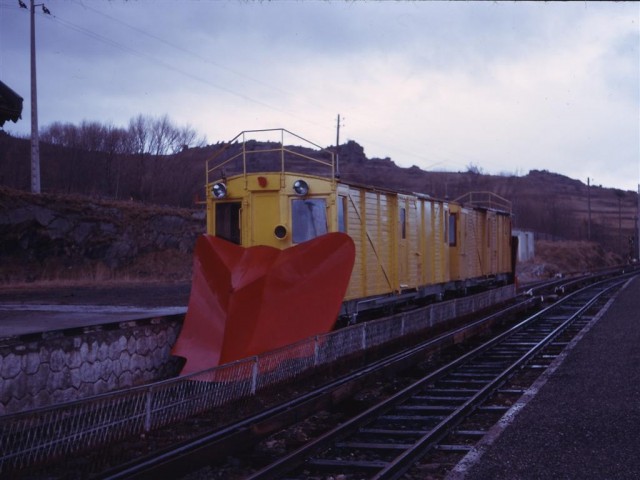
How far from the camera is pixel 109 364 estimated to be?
9.66 meters

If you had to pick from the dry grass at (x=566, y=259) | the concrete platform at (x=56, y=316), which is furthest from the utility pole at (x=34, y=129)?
the dry grass at (x=566, y=259)

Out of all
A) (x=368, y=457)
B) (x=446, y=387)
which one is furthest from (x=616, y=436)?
(x=446, y=387)

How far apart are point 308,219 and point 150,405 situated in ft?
17.7

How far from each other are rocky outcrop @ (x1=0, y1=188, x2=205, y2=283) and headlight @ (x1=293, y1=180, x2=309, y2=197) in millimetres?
21650

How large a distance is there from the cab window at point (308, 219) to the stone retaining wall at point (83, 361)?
8.19ft

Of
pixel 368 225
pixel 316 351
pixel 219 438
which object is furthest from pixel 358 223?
pixel 219 438

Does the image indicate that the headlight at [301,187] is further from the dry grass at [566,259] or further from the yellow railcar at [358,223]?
the dry grass at [566,259]

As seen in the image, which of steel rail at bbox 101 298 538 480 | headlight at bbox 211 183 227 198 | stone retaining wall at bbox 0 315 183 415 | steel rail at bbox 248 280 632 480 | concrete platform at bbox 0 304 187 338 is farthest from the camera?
Result: headlight at bbox 211 183 227 198

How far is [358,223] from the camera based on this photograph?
1306cm

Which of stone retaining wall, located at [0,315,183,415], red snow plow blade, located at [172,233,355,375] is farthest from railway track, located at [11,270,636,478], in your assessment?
stone retaining wall, located at [0,315,183,415]

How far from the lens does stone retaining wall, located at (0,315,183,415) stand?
812 centimetres

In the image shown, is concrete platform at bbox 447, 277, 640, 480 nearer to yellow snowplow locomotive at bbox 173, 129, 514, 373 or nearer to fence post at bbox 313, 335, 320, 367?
fence post at bbox 313, 335, 320, 367

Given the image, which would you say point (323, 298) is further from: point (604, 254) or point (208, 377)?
point (604, 254)

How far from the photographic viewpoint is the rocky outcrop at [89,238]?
1220 inches
